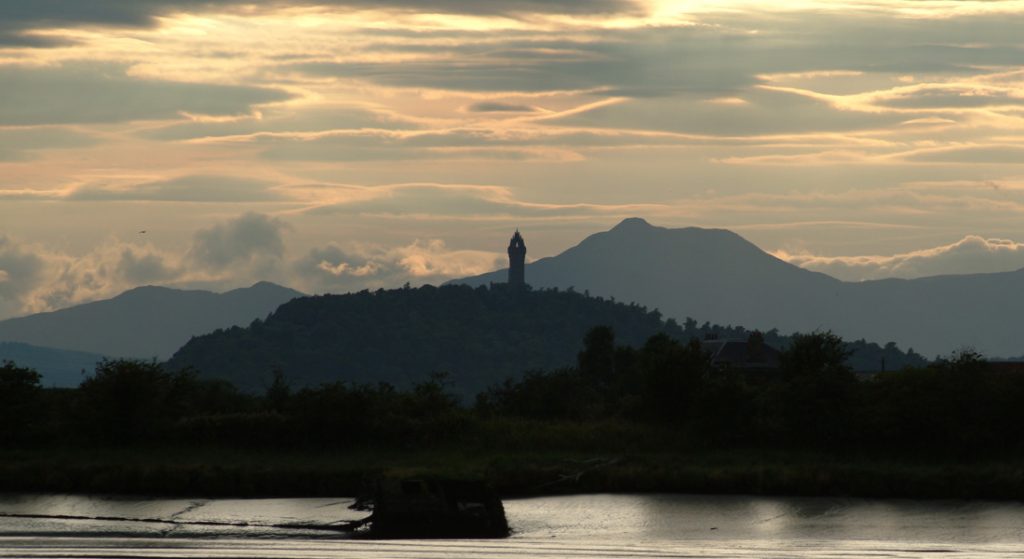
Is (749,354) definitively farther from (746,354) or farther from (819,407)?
(819,407)

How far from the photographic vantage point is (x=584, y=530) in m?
50.7

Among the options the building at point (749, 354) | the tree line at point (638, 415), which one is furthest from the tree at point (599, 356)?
the tree line at point (638, 415)

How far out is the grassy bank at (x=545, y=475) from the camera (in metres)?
61.0

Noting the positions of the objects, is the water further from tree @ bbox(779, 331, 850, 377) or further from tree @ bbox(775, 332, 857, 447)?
tree @ bbox(779, 331, 850, 377)

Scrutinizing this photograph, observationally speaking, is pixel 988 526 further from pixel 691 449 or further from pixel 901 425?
pixel 691 449

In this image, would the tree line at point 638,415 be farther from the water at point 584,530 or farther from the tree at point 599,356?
the tree at point 599,356

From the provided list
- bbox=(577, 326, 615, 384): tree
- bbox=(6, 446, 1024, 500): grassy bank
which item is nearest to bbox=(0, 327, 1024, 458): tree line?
bbox=(6, 446, 1024, 500): grassy bank

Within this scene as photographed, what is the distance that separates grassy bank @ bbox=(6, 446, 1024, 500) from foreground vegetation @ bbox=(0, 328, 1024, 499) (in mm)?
79

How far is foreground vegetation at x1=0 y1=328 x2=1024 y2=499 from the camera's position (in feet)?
204

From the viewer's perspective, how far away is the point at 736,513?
182ft

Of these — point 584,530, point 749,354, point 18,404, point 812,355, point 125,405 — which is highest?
point 749,354

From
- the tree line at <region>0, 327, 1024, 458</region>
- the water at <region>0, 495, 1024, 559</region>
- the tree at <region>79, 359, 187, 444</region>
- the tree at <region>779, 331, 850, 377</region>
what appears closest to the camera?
the water at <region>0, 495, 1024, 559</region>

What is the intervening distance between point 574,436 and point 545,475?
7711mm

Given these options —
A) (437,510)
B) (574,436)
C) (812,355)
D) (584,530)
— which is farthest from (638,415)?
(437,510)
